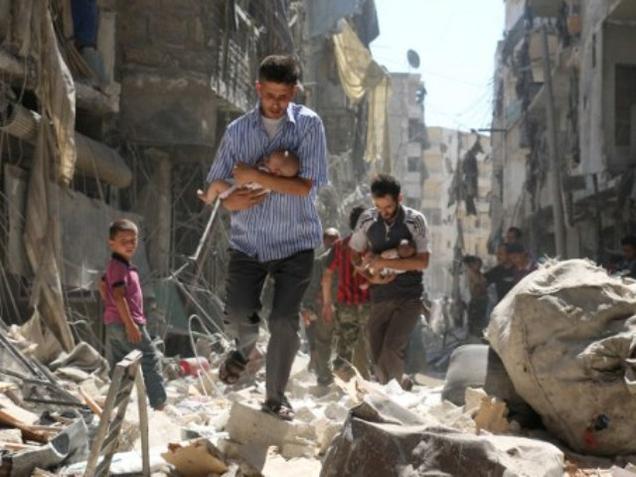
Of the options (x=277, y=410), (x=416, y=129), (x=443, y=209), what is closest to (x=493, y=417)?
(x=277, y=410)

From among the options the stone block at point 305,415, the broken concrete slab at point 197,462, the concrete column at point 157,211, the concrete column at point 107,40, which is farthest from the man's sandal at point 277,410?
the concrete column at point 157,211

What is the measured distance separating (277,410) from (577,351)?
1.44m

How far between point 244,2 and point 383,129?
16804 millimetres

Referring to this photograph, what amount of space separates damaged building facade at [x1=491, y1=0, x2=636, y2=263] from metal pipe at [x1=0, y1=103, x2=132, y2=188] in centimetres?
871

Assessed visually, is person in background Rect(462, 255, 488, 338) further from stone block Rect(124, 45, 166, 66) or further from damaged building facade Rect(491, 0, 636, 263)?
stone block Rect(124, 45, 166, 66)

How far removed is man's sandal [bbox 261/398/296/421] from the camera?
457cm

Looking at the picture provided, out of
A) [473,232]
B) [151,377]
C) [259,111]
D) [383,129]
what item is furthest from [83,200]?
[473,232]

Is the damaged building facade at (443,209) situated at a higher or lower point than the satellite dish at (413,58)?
lower

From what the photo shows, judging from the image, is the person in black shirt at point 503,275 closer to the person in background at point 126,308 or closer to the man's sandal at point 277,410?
the person in background at point 126,308

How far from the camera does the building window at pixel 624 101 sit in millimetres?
18656

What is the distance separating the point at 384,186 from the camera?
650 cm

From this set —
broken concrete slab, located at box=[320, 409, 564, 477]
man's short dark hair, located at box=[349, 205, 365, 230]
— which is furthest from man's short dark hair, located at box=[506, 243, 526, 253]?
broken concrete slab, located at box=[320, 409, 564, 477]

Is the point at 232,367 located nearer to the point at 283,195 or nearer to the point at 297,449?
the point at 297,449

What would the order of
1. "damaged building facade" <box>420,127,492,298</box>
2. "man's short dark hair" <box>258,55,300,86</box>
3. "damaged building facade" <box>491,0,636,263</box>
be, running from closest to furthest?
"man's short dark hair" <box>258,55,300,86</box>
"damaged building facade" <box>491,0,636,263</box>
"damaged building facade" <box>420,127,492,298</box>
